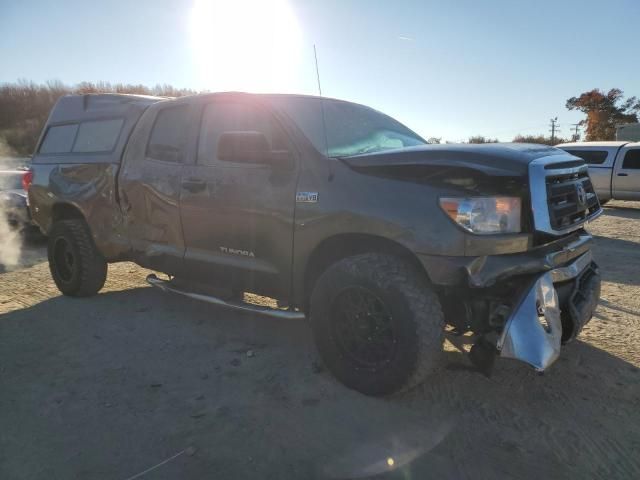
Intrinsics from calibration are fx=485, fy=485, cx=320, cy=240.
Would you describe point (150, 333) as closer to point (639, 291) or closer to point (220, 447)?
point (220, 447)

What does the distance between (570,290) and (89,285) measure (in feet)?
14.6

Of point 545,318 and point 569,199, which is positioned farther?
point 569,199

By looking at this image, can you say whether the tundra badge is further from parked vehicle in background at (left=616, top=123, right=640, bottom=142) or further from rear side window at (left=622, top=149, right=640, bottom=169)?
parked vehicle in background at (left=616, top=123, right=640, bottom=142)

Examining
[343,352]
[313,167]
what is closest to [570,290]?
[343,352]

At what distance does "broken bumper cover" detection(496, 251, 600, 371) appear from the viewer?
247 cm

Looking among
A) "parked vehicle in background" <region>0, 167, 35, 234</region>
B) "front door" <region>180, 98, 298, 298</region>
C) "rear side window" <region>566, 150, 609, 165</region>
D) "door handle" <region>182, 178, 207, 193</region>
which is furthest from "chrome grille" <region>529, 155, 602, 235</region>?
"rear side window" <region>566, 150, 609, 165</region>

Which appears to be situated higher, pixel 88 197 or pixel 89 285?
pixel 88 197

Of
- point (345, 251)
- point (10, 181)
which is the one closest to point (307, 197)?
point (345, 251)

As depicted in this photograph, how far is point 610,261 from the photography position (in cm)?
668

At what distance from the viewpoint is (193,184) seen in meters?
3.86

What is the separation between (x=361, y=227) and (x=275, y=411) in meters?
1.20

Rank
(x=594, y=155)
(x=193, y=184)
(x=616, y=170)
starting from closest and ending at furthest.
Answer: (x=193, y=184)
(x=616, y=170)
(x=594, y=155)

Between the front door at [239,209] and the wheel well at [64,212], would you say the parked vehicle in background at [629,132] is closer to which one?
the front door at [239,209]

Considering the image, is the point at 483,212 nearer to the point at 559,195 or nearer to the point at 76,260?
the point at 559,195
